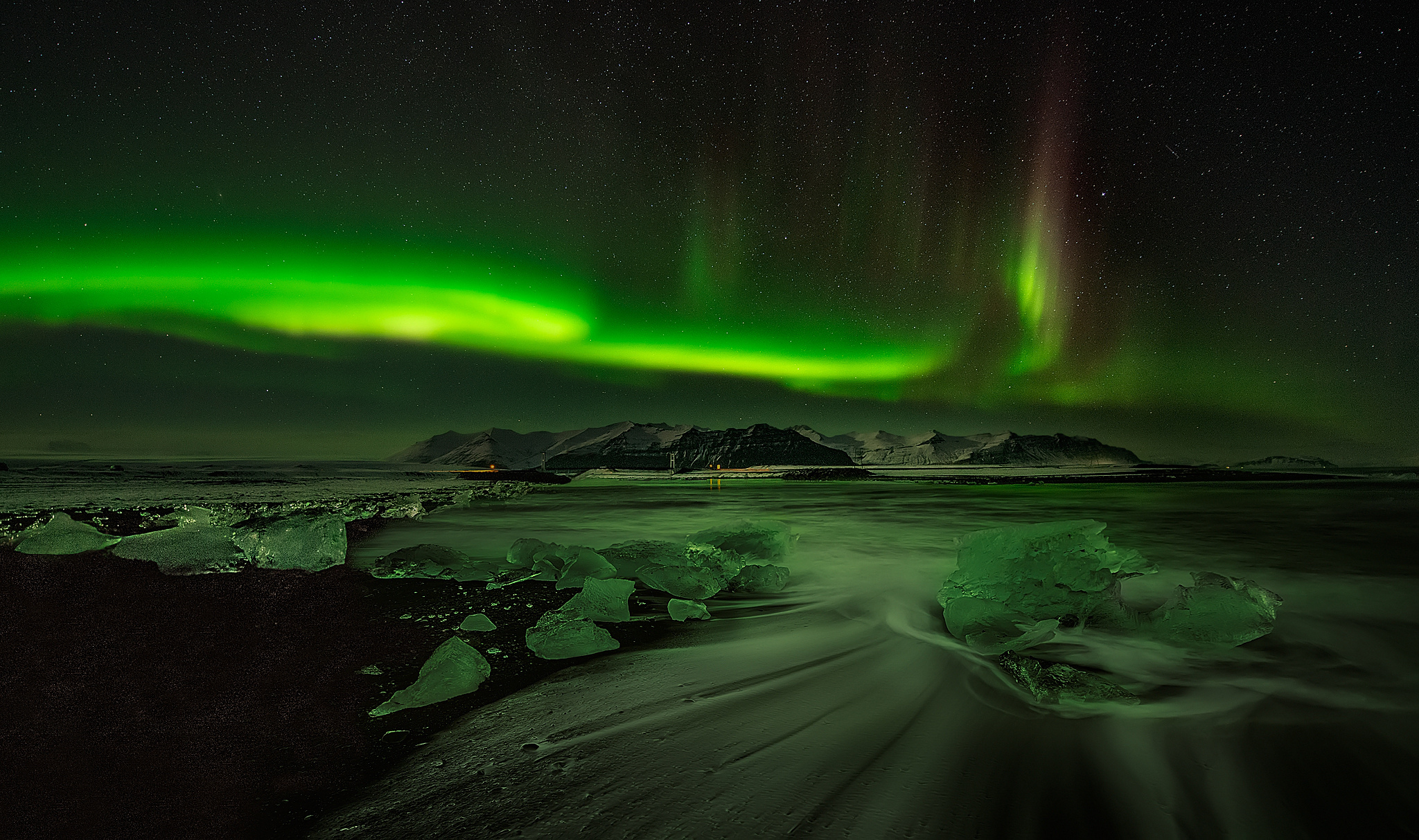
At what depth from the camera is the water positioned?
8.92 feet

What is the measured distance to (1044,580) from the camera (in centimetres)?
587

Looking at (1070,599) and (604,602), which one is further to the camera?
(604,602)

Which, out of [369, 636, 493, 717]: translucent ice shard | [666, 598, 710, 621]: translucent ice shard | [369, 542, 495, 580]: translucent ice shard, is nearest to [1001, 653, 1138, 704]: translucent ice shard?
[666, 598, 710, 621]: translucent ice shard

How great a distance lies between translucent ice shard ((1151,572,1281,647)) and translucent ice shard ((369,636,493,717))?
6102 millimetres

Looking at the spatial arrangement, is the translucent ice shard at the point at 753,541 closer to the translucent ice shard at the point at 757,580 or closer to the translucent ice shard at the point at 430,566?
the translucent ice shard at the point at 757,580

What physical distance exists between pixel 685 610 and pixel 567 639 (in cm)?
169

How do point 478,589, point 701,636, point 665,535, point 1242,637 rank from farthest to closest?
point 665,535 → point 478,589 → point 701,636 → point 1242,637

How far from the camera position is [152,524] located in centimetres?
1327

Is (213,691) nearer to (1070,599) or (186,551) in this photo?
(186,551)

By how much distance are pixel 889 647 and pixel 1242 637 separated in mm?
3165

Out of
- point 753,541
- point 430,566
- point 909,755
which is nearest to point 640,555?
point 753,541

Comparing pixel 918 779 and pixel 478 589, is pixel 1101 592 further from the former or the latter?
pixel 478 589

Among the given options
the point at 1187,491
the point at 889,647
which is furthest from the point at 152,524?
the point at 1187,491

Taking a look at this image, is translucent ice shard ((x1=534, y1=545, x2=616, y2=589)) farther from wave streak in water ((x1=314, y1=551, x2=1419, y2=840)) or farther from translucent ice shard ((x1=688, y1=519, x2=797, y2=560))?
wave streak in water ((x1=314, y1=551, x2=1419, y2=840))
